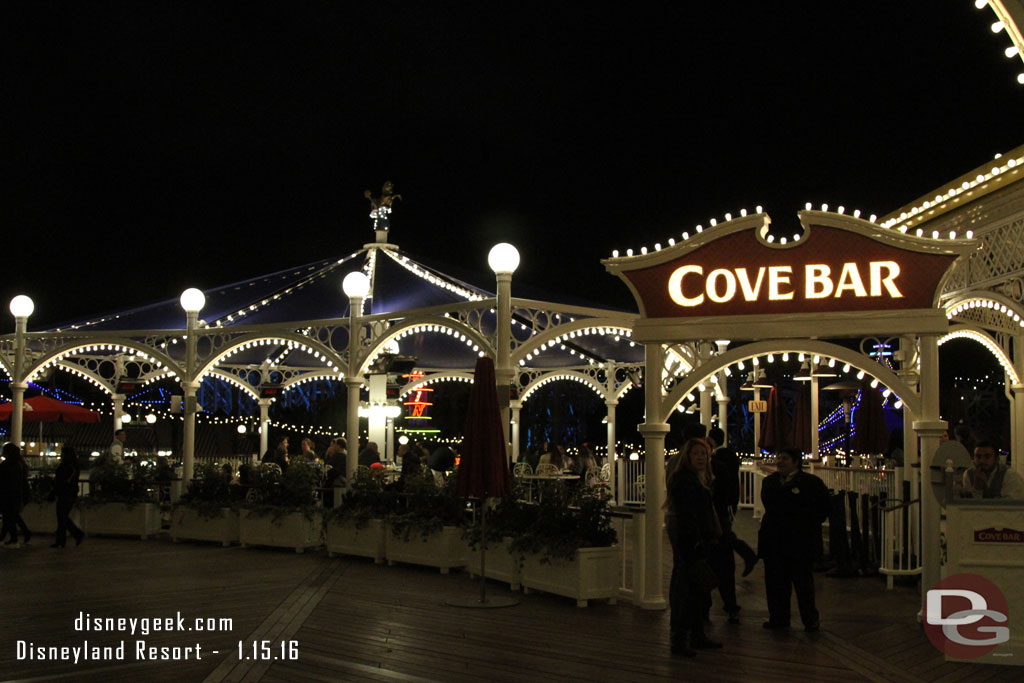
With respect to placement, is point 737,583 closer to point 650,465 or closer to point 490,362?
point 650,465

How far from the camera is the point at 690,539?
748cm

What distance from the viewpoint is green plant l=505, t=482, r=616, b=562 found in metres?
9.65

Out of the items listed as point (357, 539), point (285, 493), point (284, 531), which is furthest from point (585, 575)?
point (285, 493)

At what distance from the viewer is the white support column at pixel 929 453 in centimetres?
844

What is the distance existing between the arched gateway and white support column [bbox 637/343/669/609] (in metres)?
0.01

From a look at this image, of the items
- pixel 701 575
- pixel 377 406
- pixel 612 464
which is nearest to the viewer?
pixel 701 575

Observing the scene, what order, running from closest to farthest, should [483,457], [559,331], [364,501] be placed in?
[483,457] < [559,331] < [364,501]

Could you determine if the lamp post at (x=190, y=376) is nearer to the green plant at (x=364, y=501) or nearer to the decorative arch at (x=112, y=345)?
the decorative arch at (x=112, y=345)

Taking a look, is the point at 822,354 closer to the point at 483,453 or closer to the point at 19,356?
the point at 483,453

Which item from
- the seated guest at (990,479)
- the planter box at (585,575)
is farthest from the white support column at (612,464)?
the seated guest at (990,479)

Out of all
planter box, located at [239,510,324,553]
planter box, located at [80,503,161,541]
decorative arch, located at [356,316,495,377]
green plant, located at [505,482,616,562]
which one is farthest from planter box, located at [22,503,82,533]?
green plant, located at [505,482,616,562]

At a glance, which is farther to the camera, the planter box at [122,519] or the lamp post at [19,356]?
the lamp post at [19,356]

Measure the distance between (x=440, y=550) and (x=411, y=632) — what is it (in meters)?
3.39

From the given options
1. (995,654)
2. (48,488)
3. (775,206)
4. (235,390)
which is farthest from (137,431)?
(995,654)
